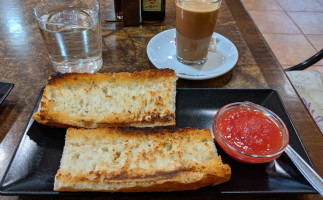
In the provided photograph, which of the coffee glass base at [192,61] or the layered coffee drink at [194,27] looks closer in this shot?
the layered coffee drink at [194,27]

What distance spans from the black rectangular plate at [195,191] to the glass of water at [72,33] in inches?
15.5

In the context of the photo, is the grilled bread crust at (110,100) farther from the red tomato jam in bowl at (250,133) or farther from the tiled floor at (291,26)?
the tiled floor at (291,26)

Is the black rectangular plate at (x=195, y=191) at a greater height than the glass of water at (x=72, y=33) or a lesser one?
lesser

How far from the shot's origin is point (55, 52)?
1309 millimetres

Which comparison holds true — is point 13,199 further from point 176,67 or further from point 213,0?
point 213,0

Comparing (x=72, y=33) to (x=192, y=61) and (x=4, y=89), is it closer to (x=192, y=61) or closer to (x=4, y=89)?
(x=4, y=89)

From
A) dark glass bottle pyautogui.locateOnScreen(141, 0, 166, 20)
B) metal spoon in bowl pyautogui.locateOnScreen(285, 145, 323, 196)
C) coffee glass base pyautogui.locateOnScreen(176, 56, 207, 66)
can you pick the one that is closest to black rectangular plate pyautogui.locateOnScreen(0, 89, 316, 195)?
metal spoon in bowl pyautogui.locateOnScreen(285, 145, 323, 196)

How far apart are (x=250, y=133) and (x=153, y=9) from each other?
105 centimetres

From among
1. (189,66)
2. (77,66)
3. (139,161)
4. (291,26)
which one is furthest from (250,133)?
(291,26)

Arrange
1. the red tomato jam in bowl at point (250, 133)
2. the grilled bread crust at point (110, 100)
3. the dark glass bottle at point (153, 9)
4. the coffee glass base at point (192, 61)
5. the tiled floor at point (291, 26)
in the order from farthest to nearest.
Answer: the tiled floor at point (291, 26) → the dark glass bottle at point (153, 9) → the coffee glass base at point (192, 61) → the grilled bread crust at point (110, 100) → the red tomato jam in bowl at point (250, 133)

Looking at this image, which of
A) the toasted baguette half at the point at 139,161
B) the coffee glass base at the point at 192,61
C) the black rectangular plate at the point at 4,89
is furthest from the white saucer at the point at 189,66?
the black rectangular plate at the point at 4,89

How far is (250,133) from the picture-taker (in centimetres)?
102

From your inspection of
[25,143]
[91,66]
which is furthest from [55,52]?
[25,143]

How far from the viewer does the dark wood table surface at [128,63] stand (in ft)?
3.66
